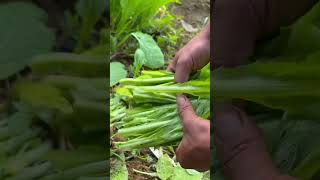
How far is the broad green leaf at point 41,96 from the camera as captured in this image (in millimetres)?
635

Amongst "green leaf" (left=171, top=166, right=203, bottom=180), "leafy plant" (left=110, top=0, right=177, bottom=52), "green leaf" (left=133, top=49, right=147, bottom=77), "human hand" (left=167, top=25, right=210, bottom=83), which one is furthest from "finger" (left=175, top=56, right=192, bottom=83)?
"leafy plant" (left=110, top=0, right=177, bottom=52)

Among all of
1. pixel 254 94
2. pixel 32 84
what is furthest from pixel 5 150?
pixel 254 94

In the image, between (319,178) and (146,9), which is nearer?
(319,178)

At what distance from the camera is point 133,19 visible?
1.79 meters

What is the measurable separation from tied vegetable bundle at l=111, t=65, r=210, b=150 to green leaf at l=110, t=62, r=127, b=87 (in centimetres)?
29

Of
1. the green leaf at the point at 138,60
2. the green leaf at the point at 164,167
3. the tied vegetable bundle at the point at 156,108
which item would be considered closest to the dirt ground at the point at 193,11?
the green leaf at the point at 138,60

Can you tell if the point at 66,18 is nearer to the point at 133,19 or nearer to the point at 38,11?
the point at 38,11

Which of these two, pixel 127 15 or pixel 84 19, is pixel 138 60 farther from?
pixel 84 19

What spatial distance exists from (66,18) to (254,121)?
10.7 inches

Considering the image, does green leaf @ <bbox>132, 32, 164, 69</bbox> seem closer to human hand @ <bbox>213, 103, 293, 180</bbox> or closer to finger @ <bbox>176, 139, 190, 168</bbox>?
finger @ <bbox>176, 139, 190, 168</bbox>

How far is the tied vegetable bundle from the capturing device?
0.97m

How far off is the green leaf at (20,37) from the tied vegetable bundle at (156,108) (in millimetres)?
322

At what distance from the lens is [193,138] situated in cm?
92

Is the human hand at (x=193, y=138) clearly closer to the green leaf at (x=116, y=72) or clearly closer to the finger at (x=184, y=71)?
the finger at (x=184, y=71)
